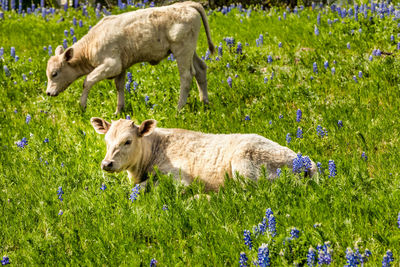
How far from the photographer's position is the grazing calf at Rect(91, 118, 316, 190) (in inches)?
236

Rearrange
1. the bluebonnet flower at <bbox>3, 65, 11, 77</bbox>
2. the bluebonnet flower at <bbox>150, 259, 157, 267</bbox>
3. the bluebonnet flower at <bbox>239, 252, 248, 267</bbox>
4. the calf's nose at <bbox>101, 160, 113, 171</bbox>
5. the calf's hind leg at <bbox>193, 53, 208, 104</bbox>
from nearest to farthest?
the bluebonnet flower at <bbox>239, 252, 248, 267</bbox> < the bluebonnet flower at <bbox>150, 259, 157, 267</bbox> < the calf's nose at <bbox>101, 160, 113, 171</bbox> < the calf's hind leg at <bbox>193, 53, 208, 104</bbox> < the bluebonnet flower at <bbox>3, 65, 11, 77</bbox>

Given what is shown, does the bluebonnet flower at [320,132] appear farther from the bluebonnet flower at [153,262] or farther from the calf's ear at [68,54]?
the calf's ear at [68,54]

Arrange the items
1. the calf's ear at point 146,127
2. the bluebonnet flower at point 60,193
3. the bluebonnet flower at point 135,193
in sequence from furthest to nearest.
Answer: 1. the calf's ear at point 146,127
2. the bluebonnet flower at point 60,193
3. the bluebonnet flower at point 135,193

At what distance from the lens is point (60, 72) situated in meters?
9.34

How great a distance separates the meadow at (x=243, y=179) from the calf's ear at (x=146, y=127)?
0.65 metres

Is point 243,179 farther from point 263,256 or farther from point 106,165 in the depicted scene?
point 263,256

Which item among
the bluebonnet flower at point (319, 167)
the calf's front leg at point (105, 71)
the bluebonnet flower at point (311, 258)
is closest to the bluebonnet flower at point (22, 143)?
the calf's front leg at point (105, 71)

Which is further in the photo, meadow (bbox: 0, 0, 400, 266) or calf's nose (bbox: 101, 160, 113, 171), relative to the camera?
calf's nose (bbox: 101, 160, 113, 171)

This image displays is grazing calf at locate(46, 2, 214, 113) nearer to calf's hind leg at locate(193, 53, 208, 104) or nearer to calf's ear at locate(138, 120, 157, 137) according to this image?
calf's hind leg at locate(193, 53, 208, 104)

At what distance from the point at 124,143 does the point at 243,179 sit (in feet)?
4.83

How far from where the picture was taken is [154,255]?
4789 millimetres

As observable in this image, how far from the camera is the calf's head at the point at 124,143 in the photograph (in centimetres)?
597

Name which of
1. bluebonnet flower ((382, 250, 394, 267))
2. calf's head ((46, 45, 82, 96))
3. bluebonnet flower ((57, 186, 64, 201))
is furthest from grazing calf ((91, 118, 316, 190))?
calf's head ((46, 45, 82, 96))

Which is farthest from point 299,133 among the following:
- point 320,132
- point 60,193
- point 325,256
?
point 325,256
